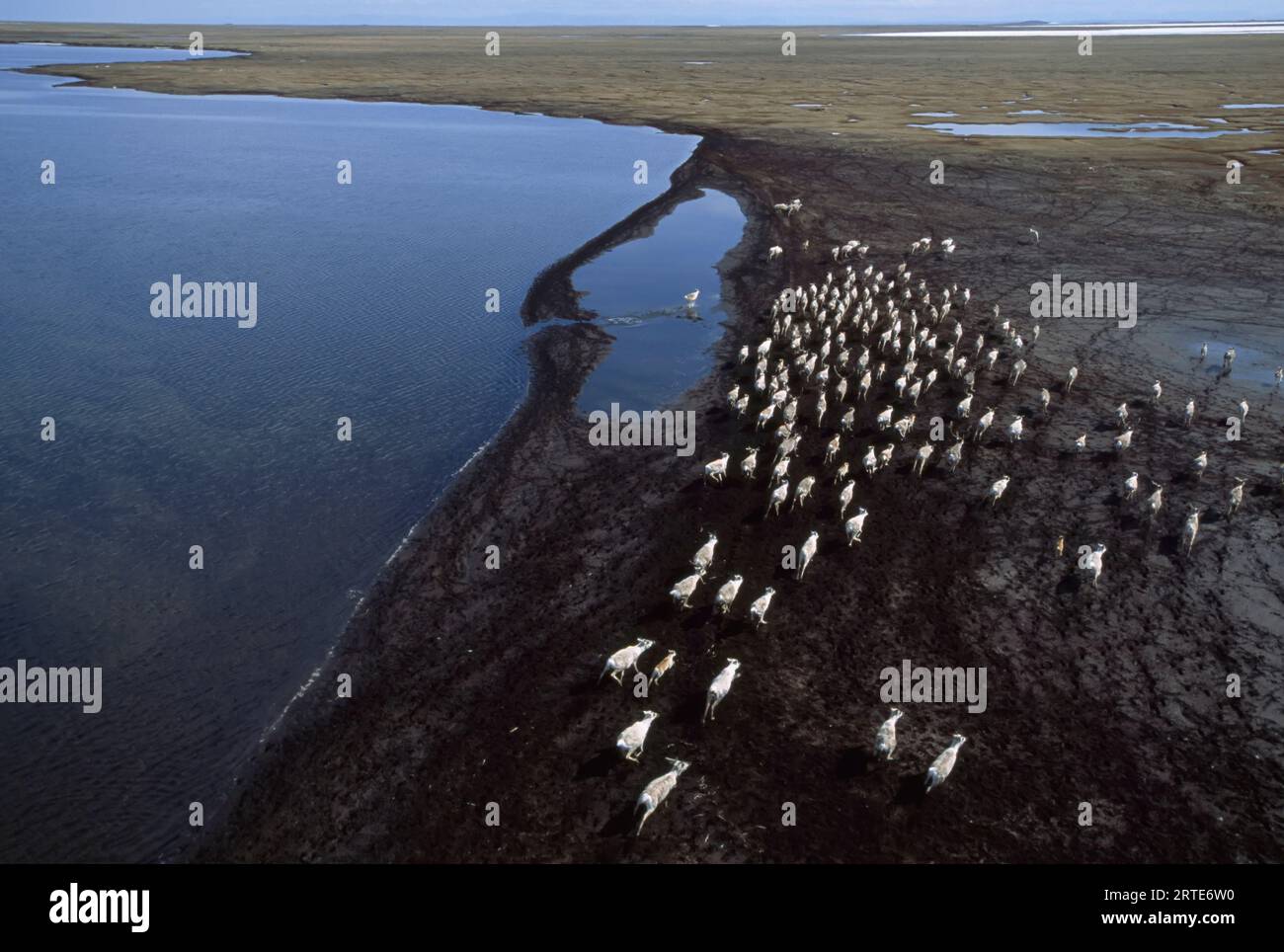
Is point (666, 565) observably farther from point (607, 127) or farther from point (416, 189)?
point (607, 127)

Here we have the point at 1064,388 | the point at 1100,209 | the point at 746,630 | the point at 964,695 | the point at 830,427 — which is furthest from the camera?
the point at 1100,209

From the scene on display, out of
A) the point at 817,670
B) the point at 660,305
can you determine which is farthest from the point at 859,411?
the point at 660,305

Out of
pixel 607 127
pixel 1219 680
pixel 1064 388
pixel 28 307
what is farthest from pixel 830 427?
pixel 607 127

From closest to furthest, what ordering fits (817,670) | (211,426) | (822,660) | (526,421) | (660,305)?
1. (817,670)
2. (822,660)
3. (211,426)
4. (526,421)
5. (660,305)

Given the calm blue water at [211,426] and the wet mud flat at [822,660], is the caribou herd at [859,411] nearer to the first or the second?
the wet mud flat at [822,660]

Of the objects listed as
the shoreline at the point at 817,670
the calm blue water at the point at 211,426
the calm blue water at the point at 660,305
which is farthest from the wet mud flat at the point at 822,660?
the calm blue water at the point at 660,305

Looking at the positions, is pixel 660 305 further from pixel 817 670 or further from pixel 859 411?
pixel 817 670
